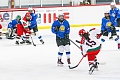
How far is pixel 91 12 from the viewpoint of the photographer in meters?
16.6

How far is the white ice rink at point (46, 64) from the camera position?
693cm

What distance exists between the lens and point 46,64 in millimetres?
8461

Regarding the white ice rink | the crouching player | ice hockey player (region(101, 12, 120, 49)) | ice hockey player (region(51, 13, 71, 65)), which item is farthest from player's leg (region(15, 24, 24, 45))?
ice hockey player (region(51, 13, 71, 65))

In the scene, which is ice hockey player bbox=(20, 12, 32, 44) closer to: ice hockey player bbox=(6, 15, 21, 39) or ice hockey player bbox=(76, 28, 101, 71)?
ice hockey player bbox=(6, 15, 21, 39)

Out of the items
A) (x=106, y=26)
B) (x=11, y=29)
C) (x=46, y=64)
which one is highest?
(x=106, y=26)

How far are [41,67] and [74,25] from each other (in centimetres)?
851

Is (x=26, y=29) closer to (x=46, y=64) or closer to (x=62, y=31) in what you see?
(x=46, y=64)

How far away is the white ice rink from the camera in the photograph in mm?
6930

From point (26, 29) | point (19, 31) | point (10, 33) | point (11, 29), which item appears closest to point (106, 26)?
point (26, 29)

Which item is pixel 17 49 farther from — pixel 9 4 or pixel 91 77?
pixel 9 4

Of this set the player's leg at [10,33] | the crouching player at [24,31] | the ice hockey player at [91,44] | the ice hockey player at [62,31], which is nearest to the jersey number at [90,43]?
the ice hockey player at [91,44]

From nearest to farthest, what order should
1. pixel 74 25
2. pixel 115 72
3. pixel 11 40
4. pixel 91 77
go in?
pixel 91 77, pixel 115 72, pixel 11 40, pixel 74 25

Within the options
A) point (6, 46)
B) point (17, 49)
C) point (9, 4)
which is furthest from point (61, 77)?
point (9, 4)

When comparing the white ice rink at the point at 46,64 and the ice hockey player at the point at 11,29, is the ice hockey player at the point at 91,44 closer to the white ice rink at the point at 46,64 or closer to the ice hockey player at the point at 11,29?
the white ice rink at the point at 46,64
